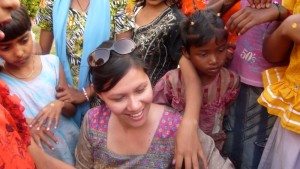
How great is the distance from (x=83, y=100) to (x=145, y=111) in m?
0.56

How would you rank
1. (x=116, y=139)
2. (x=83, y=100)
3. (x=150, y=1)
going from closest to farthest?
(x=116, y=139), (x=83, y=100), (x=150, y=1)

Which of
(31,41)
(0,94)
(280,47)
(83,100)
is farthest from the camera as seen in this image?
(83,100)

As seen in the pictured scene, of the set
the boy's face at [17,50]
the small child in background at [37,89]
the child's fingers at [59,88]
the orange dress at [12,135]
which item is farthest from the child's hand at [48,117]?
the orange dress at [12,135]

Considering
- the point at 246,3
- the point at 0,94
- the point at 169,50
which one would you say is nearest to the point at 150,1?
the point at 169,50

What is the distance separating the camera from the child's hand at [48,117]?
2307mm

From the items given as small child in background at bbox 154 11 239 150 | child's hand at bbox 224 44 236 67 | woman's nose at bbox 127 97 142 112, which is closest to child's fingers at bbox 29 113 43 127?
woman's nose at bbox 127 97 142 112

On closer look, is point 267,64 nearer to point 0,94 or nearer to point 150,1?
point 150,1

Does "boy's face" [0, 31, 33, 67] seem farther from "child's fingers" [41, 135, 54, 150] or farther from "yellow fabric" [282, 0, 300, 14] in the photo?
"yellow fabric" [282, 0, 300, 14]

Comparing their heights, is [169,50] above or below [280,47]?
below

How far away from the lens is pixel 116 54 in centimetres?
212

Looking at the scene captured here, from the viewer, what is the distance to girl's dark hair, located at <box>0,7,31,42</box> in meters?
2.23

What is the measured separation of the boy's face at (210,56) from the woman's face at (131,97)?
400 mm

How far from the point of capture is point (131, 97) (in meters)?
2.07

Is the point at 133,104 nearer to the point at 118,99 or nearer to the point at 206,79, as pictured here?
the point at 118,99
